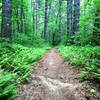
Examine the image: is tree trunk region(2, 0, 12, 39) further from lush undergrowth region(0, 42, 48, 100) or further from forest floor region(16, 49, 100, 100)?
forest floor region(16, 49, 100, 100)

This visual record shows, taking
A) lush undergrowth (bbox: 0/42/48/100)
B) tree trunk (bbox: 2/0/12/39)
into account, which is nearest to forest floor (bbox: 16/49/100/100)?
lush undergrowth (bbox: 0/42/48/100)

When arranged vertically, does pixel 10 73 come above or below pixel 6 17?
below

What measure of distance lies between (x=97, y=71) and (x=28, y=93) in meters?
2.63

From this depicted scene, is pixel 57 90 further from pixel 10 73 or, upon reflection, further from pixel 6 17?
pixel 6 17

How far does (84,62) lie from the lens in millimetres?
8805

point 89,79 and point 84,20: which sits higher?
point 84,20

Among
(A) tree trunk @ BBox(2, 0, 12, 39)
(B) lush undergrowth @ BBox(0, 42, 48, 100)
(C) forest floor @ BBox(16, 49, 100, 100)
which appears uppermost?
(A) tree trunk @ BBox(2, 0, 12, 39)

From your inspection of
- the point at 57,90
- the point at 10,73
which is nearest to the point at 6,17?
the point at 10,73

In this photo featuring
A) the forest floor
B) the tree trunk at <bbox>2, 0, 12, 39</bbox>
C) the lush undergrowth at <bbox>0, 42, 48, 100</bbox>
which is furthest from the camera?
the tree trunk at <bbox>2, 0, 12, 39</bbox>

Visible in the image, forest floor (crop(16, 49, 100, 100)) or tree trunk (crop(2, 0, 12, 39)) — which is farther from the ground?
tree trunk (crop(2, 0, 12, 39))

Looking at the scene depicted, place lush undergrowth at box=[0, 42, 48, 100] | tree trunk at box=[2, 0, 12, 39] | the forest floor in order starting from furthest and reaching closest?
tree trunk at box=[2, 0, 12, 39], the forest floor, lush undergrowth at box=[0, 42, 48, 100]

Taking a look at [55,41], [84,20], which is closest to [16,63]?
[84,20]

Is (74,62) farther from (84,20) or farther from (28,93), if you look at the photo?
(28,93)

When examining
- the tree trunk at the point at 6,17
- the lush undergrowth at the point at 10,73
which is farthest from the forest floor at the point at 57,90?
the tree trunk at the point at 6,17
